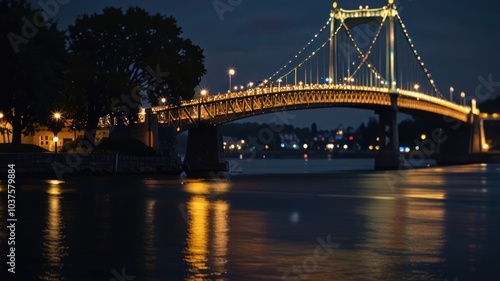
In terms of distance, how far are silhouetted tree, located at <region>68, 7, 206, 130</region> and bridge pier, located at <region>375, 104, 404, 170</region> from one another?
44024 mm

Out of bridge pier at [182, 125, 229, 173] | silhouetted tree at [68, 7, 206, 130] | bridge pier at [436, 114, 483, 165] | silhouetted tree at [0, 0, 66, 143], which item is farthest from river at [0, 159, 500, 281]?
bridge pier at [436, 114, 483, 165]

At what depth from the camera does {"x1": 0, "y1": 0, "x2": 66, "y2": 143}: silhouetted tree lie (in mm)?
63250

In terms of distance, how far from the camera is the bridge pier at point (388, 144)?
124 m

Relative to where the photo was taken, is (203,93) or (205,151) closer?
(205,151)

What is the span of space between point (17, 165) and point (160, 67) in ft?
77.8

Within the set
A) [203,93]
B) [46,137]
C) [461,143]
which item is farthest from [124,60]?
[461,143]

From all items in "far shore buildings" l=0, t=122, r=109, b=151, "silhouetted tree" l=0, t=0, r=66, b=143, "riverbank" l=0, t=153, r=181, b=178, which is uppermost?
"silhouetted tree" l=0, t=0, r=66, b=143

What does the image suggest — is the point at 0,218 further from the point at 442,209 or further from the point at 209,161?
the point at 209,161

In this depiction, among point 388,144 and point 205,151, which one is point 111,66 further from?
point 388,144

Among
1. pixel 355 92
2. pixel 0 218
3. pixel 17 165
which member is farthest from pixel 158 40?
pixel 0 218

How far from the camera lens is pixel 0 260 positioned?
20125mm

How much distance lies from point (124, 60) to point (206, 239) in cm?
6045

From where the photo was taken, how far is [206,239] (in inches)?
973

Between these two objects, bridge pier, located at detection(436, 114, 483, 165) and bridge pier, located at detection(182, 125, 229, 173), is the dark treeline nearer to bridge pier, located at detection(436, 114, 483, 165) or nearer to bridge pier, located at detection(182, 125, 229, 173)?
bridge pier, located at detection(182, 125, 229, 173)
